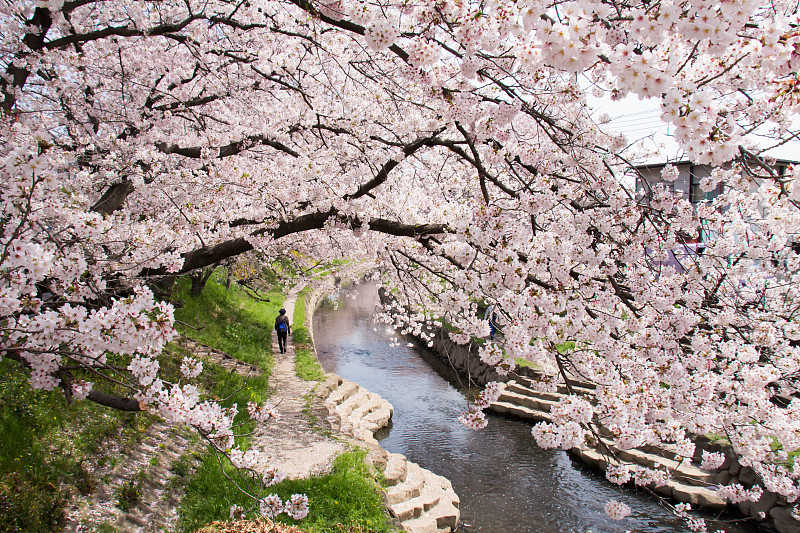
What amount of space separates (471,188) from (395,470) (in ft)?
16.1

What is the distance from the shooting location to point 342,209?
5.47m

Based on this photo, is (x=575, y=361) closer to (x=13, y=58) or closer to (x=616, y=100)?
(x=616, y=100)

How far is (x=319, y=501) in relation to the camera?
5781mm

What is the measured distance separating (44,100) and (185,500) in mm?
6890

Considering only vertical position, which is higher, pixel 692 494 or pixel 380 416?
pixel 692 494

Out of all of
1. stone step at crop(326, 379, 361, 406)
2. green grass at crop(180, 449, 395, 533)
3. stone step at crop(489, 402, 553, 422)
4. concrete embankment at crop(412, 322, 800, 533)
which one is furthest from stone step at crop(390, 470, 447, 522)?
stone step at crop(489, 402, 553, 422)

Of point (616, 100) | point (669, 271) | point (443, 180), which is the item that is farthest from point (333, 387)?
point (616, 100)

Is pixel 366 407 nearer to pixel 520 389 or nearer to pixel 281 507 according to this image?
pixel 520 389

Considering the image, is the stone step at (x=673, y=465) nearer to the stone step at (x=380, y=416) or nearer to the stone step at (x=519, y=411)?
the stone step at (x=519, y=411)

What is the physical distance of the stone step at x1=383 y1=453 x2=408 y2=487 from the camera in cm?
732

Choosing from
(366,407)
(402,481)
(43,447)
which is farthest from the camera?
(366,407)

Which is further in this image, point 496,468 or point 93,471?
point 496,468

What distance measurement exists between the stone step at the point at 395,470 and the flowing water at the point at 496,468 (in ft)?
4.34

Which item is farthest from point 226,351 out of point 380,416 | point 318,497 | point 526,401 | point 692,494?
point 692,494
